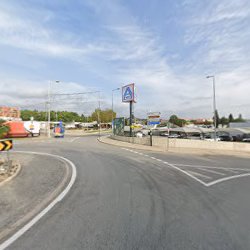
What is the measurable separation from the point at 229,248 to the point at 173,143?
66.9 ft

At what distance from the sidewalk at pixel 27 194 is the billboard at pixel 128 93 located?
72.2 feet

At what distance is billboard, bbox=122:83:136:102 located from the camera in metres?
31.9

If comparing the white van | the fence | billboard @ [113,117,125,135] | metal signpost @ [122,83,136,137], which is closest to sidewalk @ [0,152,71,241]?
the fence

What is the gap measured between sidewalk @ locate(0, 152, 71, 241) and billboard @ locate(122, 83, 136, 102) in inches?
867

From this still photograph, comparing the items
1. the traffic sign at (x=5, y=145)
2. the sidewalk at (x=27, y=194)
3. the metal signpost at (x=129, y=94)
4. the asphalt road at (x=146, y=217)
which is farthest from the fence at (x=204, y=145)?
the traffic sign at (x=5, y=145)

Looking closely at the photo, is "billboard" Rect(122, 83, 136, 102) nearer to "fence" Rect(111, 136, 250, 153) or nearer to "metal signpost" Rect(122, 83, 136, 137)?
"metal signpost" Rect(122, 83, 136, 137)

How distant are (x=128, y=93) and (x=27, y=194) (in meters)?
26.6

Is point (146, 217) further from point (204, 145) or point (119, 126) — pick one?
point (119, 126)

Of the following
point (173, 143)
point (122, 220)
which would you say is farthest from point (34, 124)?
point (122, 220)

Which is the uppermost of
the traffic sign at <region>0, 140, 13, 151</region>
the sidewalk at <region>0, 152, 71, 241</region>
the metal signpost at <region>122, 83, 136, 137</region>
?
the metal signpost at <region>122, 83, 136, 137</region>

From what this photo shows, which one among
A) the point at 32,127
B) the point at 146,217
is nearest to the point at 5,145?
the point at 146,217

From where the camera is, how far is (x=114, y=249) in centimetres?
400

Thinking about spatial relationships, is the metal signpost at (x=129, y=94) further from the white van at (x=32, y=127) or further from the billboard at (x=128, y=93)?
the white van at (x=32, y=127)

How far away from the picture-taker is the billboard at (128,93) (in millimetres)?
31875
